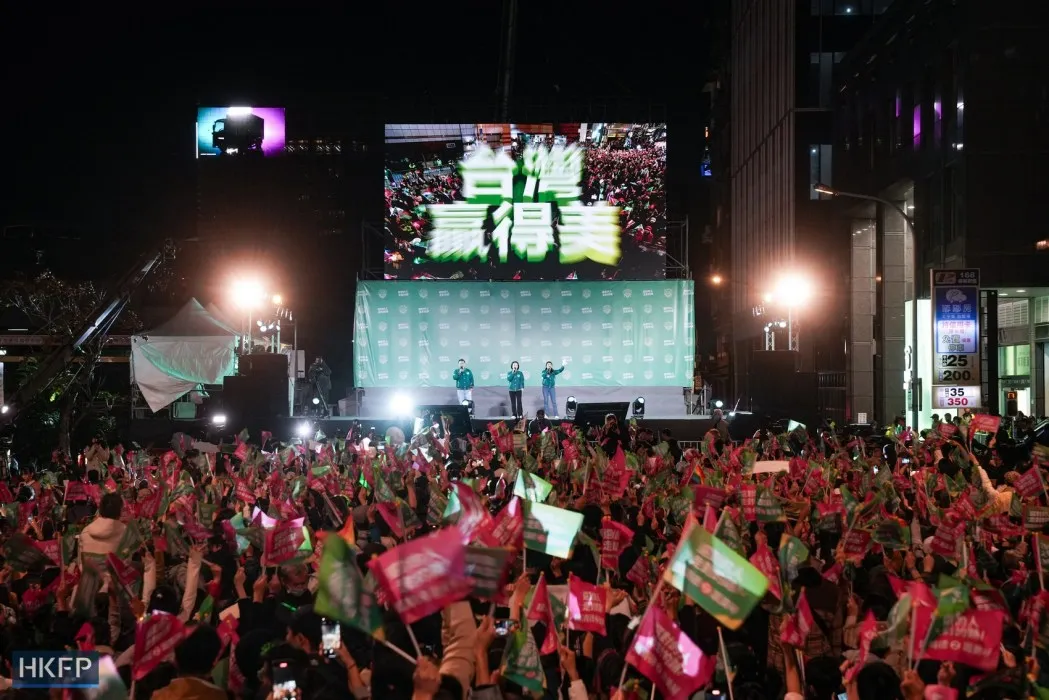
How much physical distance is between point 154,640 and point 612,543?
11.5ft

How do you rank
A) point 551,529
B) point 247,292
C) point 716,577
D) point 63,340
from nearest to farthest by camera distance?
point 716,577 → point 551,529 → point 63,340 → point 247,292

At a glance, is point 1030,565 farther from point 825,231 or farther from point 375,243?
point 375,243

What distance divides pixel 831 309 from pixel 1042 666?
3291 centimetres

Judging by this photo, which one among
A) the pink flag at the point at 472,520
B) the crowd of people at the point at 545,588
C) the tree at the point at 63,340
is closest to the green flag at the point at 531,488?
the crowd of people at the point at 545,588

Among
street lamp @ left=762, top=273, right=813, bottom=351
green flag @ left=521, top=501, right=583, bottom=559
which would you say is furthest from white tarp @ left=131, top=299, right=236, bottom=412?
green flag @ left=521, top=501, right=583, bottom=559

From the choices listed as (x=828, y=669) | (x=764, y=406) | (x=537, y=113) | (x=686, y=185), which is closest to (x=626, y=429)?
(x=764, y=406)

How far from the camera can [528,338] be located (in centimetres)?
3434

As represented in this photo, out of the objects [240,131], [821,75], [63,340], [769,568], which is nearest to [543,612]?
[769,568]

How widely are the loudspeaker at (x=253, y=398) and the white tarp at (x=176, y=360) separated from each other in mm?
577

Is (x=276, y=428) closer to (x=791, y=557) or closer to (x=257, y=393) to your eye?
(x=257, y=393)

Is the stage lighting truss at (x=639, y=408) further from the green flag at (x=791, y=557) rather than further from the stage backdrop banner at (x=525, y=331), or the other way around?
the green flag at (x=791, y=557)

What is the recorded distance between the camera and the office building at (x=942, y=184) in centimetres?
2566

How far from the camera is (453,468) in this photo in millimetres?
15117

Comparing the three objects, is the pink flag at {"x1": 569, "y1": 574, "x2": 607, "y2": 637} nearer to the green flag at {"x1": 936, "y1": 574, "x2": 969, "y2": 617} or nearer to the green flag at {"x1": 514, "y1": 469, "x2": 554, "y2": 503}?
the green flag at {"x1": 936, "y1": 574, "x2": 969, "y2": 617}
